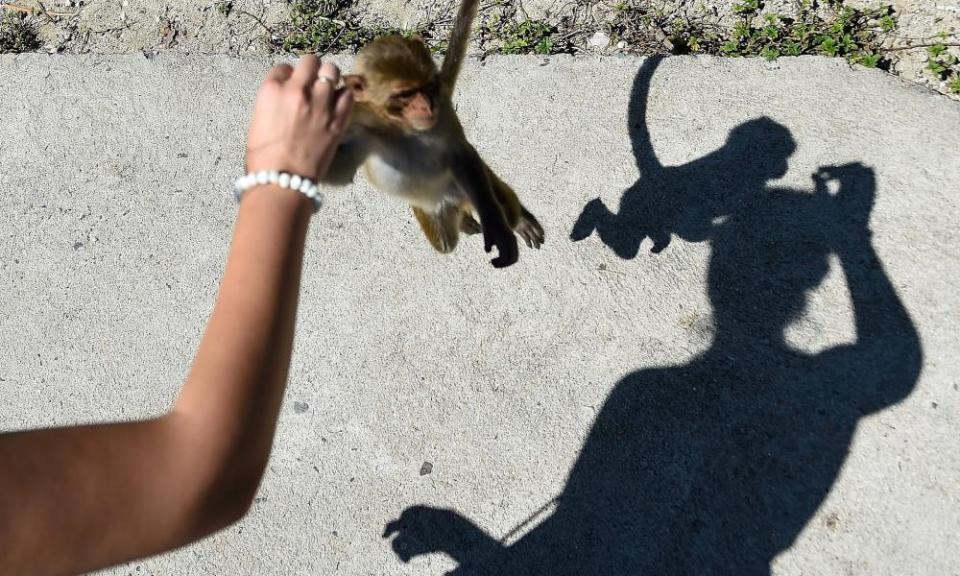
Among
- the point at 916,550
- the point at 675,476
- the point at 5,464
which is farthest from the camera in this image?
the point at 675,476

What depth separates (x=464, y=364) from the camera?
3.32 metres

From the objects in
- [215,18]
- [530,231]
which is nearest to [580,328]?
[530,231]

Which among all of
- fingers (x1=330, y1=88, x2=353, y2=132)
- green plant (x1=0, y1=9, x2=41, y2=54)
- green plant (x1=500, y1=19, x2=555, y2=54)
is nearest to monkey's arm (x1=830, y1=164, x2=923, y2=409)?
green plant (x1=500, y1=19, x2=555, y2=54)

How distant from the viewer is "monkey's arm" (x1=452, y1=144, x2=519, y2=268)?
278 cm

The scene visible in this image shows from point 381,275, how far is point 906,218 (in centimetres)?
226

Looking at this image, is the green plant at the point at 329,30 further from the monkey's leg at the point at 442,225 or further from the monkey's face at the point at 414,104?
the monkey's face at the point at 414,104

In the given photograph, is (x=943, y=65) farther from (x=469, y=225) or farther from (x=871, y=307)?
(x=469, y=225)

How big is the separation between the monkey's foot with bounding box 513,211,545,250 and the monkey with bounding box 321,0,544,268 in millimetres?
42

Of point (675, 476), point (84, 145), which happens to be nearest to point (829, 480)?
point (675, 476)

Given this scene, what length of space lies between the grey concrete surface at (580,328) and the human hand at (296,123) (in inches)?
80.5

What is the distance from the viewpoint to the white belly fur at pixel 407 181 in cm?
279

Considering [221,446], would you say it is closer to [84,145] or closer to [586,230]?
[586,230]

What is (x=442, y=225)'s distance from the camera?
3.15 m

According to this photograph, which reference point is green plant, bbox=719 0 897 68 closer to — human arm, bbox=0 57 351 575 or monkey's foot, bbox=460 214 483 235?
monkey's foot, bbox=460 214 483 235
